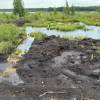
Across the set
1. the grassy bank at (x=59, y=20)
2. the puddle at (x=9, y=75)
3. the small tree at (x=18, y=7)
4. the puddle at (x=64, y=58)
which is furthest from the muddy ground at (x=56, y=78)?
the small tree at (x=18, y=7)

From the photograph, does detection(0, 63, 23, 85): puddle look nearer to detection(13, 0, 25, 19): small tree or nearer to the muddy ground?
the muddy ground

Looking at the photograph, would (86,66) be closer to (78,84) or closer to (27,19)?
(78,84)

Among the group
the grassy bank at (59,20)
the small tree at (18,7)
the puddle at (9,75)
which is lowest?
the puddle at (9,75)

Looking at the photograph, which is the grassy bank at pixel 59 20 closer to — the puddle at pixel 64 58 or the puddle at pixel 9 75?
the puddle at pixel 64 58

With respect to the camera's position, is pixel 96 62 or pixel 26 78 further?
pixel 96 62

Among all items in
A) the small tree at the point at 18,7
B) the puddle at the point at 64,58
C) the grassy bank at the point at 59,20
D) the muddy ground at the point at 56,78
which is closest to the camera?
the muddy ground at the point at 56,78

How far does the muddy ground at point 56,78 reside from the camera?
175 inches

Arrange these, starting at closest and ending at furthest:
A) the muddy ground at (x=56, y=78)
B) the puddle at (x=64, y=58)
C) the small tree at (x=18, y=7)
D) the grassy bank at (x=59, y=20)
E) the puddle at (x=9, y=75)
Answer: the muddy ground at (x=56, y=78), the puddle at (x=9, y=75), the puddle at (x=64, y=58), the grassy bank at (x=59, y=20), the small tree at (x=18, y=7)

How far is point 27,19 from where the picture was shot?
30719mm

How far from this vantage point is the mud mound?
449 cm

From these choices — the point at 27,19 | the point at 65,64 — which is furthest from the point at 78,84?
the point at 27,19

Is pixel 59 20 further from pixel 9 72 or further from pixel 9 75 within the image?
pixel 9 75

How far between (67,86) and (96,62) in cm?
350

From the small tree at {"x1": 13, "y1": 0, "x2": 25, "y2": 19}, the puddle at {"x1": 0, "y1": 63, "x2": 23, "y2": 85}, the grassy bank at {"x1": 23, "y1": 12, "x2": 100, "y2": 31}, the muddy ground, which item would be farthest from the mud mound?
the small tree at {"x1": 13, "y1": 0, "x2": 25, "y2": 19}
